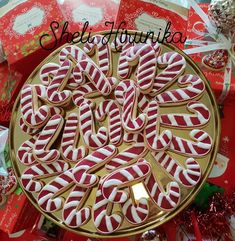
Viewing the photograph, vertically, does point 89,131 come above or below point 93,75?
below

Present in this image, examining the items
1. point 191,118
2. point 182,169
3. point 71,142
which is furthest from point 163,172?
point 71,142

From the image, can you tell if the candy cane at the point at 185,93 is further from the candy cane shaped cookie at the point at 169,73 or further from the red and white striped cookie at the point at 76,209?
the red and white striped cookie at the point at 76,209

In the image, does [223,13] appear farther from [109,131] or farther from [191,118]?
[109,131]

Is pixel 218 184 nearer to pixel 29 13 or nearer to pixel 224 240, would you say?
pixel 224 240

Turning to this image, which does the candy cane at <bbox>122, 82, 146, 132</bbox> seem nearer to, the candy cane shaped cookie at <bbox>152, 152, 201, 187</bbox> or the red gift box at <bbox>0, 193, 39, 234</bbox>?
the candy cane shaped cookie at <bbox>152, 152, 201, 187</bbox>

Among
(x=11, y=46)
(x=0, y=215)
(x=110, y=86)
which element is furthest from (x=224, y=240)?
(x=11, y=46)

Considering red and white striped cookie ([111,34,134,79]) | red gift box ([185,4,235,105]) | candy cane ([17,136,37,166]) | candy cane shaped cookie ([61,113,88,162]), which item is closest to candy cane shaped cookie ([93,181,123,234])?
candy cane shaped cookie ([61,113,88,162])

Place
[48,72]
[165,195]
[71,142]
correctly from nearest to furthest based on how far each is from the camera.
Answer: [165,195], [71,142], [48,72]
